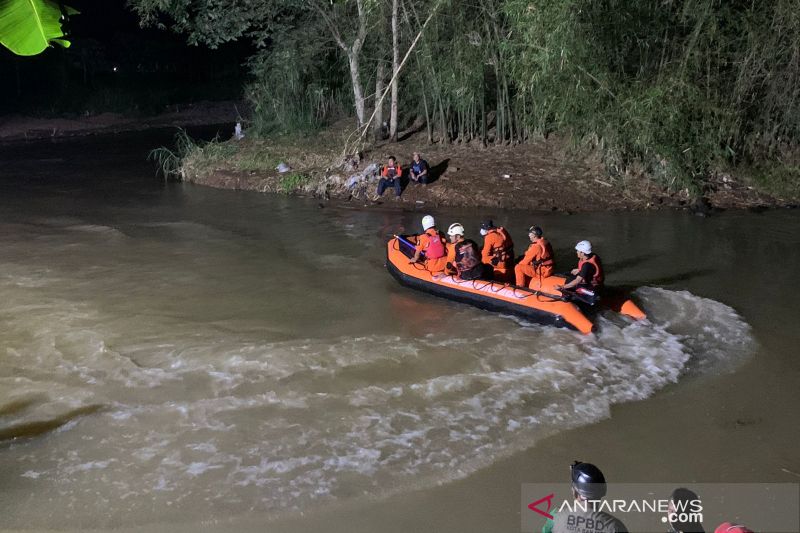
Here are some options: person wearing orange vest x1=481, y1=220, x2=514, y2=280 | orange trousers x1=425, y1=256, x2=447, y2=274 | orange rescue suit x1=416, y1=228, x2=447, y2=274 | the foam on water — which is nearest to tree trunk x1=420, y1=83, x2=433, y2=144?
orange rescue suit x1=416, y1=228, x2=447, y2=274

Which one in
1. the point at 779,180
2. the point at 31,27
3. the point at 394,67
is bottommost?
the point at 779,180

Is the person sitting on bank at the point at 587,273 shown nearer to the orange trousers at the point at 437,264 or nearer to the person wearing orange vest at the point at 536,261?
the person wearing orange vest at the point at 536,261

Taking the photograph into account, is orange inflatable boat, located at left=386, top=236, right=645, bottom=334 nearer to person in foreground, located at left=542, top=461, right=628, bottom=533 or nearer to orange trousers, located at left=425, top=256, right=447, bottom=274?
orange trousers, located at left=425, top=256, right=447, bottom=274

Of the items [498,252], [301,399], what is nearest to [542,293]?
[498,252]

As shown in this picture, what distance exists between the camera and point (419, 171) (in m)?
13.4

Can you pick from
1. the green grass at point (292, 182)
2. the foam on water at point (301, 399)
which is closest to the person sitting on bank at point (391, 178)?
the green grass at point (292, 182)

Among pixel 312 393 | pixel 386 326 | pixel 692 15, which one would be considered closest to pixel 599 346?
pixel 386 326

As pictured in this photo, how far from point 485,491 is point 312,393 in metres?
1.92

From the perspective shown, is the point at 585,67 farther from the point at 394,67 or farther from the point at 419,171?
the point at 394,67

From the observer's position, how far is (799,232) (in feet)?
35.9

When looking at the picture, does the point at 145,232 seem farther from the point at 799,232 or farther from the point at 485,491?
the point at 799,232

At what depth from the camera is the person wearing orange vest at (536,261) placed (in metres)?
7.77

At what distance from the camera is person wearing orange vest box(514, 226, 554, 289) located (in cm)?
777

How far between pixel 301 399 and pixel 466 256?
2767 mm
